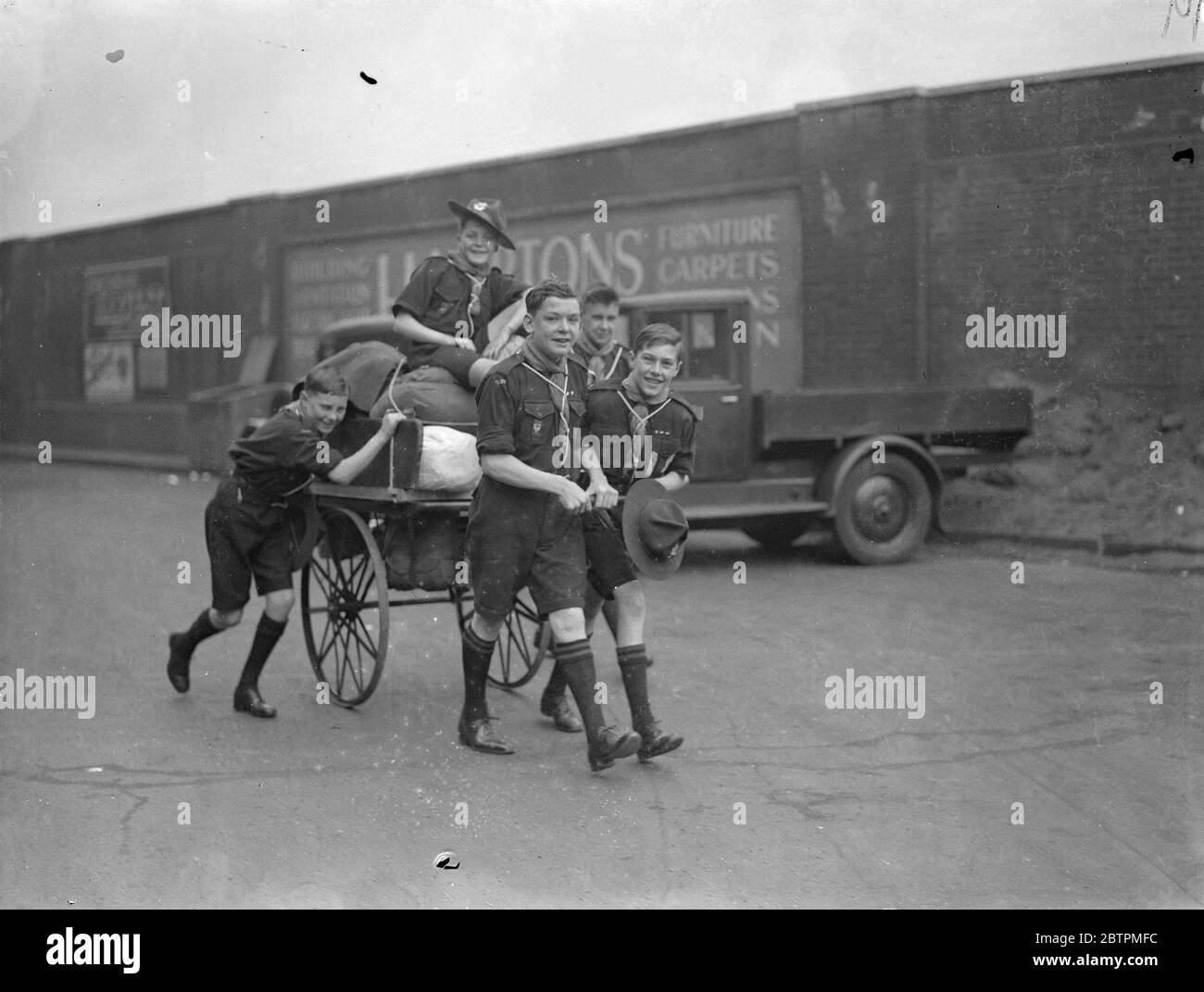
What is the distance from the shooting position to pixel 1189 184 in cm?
1050

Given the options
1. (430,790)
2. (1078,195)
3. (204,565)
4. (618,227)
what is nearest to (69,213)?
(430,790)

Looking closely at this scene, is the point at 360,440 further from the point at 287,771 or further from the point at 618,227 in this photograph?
the point at 618,227

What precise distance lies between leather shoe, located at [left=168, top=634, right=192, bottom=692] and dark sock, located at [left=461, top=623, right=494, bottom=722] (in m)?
1.76

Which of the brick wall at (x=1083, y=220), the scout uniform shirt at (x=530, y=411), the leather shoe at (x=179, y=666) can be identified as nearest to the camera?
the scout uniform shirt at (x=530, y=411)

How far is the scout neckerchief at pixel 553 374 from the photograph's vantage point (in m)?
5.39

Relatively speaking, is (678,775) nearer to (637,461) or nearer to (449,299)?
(637,461)

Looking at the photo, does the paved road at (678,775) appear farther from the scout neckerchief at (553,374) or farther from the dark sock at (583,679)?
the scout neckerchief at (553,374)

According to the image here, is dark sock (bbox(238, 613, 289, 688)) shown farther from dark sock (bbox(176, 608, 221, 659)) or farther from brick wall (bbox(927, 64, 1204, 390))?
brick wall (bbox(927, 64, 1204, 390))

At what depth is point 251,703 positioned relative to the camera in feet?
20.7

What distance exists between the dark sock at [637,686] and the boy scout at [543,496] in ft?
0.35

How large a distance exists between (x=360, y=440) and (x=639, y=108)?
2.28 metres

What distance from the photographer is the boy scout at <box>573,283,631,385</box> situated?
635 cm

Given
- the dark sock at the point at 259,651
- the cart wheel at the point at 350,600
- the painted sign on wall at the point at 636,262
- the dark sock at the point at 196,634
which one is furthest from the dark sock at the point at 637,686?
the painted sign on wall at the point at 636,262

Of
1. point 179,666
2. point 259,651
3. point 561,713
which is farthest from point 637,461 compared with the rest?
point 179,666
